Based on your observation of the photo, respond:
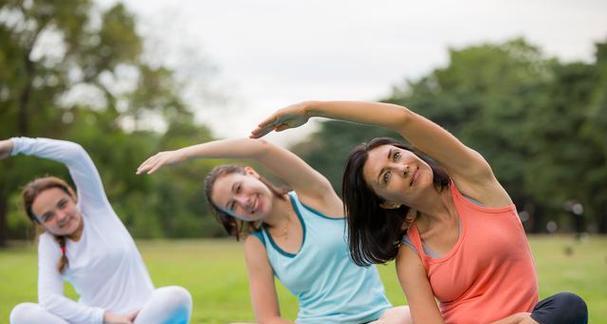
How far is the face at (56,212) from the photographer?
5.46 meters

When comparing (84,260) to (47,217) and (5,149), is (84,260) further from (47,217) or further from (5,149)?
(5,149)

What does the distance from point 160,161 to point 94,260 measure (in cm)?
164

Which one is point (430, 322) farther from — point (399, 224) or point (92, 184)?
point (92, 184)

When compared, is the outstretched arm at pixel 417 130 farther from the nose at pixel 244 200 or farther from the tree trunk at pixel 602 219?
the tree trunk at pixel 602 219

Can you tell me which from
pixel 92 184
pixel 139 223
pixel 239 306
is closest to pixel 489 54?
pixel 139 223

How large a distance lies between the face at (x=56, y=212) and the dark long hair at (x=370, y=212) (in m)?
2.28

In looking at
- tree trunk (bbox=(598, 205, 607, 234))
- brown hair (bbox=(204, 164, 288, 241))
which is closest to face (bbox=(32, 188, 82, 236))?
brown hair (bbox=(204, 164, 288, 241))

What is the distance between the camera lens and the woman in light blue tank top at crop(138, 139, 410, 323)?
185 inches

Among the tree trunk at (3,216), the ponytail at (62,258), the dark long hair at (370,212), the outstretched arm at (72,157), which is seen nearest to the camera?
the dark long hair at (370,212)

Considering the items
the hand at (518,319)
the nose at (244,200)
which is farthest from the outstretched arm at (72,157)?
the hand at (518,319)

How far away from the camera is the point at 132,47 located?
3469 centimetres

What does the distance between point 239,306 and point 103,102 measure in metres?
27.4

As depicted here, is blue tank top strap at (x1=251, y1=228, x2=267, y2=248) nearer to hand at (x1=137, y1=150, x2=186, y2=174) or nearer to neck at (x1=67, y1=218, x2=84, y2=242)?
hand at (x1=137, y1=150, x2=186, y2=174)

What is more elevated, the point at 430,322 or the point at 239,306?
the point at 430,322
